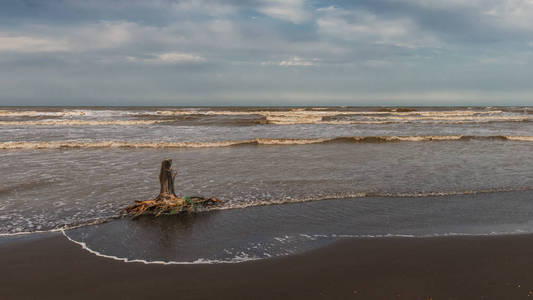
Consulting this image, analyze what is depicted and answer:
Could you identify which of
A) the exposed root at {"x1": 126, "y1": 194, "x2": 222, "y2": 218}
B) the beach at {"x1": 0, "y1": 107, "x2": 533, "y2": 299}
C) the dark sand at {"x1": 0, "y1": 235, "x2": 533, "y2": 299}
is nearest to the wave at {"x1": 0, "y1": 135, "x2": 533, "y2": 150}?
the beach at {"x1": 0, "y1": 107, "x2": 533, "y2": 299}

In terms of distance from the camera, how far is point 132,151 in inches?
677

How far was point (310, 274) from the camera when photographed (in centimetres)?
479

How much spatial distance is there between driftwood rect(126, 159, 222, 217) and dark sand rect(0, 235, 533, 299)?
1.62 m

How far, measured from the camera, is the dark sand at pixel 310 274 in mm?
4297

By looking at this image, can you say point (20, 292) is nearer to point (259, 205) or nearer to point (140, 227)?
point (140, 227)

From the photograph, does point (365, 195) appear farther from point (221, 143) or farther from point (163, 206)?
point (221, 143)

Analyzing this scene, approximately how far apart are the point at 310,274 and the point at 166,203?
3840 millimetres

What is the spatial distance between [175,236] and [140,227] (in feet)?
2.98

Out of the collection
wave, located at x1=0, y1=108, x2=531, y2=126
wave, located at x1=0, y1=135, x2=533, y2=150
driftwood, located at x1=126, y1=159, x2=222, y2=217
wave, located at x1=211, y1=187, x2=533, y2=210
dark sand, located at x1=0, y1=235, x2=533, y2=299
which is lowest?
dark sand, located at x1=0, y1=235, x2=533, y2=299

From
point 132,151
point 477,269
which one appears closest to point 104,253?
point 477,269

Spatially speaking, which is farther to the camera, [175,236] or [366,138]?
[366,138]

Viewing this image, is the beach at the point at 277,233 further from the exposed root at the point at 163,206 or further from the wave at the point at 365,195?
the exposed root at the point at 163,206

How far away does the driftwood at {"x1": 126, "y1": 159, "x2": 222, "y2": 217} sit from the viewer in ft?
24.0

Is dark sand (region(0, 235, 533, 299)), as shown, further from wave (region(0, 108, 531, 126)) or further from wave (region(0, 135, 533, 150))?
wave (region(0, 108, 531, 126))
